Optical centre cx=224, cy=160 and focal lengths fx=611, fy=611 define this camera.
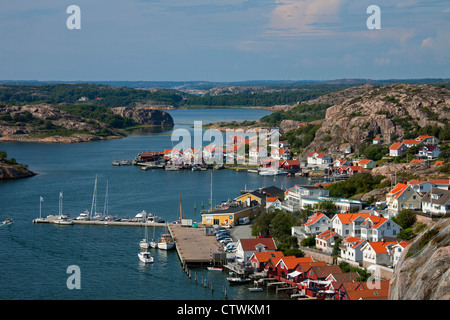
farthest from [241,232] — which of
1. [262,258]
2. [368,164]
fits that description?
[368,164]

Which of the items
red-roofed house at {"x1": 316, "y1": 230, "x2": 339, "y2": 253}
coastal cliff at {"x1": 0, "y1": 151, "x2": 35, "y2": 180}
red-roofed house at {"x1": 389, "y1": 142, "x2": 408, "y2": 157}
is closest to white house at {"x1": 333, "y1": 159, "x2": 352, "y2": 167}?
red-roofed house at {"x1": 389, "y1": 142, "x2": 408, "y2": 157}

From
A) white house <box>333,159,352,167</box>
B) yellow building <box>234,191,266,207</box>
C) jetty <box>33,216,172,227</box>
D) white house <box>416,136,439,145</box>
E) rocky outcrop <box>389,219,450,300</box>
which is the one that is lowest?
jetty <box>33,216,172,227</box>

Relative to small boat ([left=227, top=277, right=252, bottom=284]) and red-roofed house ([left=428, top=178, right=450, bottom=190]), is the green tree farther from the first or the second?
small boat ([left=227, top=277, right=252, bottom=284])

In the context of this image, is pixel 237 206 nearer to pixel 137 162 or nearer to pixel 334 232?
pixel 334 232

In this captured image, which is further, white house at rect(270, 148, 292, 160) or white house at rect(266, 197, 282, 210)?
white house at rect(270, 148, 292, 160)

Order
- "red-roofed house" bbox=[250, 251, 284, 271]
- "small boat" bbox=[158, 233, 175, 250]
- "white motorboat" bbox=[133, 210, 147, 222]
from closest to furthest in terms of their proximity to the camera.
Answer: "red-roofed house" bbox=[250, 251, 284, 271] < "small boat" bbox=[158, 233, 175, 250] < "white motorboat" bbox=[133, 210, 147, 222]

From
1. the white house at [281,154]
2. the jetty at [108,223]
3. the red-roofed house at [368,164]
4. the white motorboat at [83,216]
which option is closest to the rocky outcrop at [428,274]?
the jetty at [108,223]
